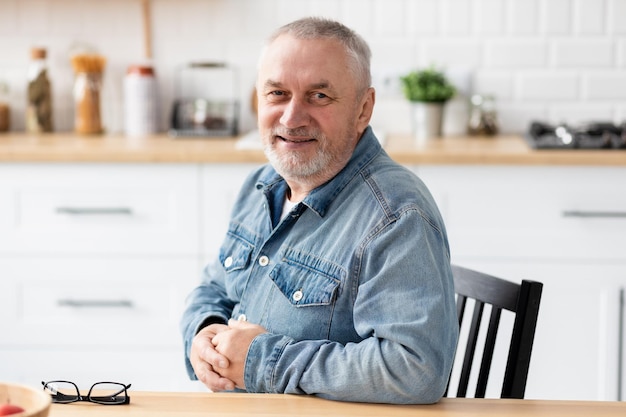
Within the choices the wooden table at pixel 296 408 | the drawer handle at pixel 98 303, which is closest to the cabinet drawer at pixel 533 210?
the drawer handle at pixel 98 303

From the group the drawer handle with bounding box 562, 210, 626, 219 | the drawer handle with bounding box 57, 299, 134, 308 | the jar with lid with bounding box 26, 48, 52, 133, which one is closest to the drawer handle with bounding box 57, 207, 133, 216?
the drawer handle with bounding box 57, 299, 134, 308

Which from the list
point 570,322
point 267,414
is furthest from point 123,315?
point 267,414

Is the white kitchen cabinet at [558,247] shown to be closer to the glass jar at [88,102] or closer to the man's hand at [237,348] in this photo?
the glass jar at [88,102]

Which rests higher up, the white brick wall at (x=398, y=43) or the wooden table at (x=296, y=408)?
the white brick wall at (x=398, y=43)

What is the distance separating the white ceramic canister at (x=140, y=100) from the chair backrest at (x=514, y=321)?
6.56 feet

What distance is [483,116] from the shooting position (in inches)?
139

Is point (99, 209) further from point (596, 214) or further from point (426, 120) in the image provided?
point (596, 214)

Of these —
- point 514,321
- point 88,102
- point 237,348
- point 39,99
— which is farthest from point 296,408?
point 39,99

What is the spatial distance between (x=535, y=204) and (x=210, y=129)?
46.9 inches

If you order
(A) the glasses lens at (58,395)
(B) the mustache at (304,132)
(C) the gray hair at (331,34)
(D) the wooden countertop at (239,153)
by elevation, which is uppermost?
(C) the gray hair at (331,34)

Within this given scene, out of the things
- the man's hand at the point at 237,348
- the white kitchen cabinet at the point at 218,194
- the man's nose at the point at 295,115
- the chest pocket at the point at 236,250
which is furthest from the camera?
the white kitchen cabinet at the point at 218,194

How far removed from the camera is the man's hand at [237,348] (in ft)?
5.13

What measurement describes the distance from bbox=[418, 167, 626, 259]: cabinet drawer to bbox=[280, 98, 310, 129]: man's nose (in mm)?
1348

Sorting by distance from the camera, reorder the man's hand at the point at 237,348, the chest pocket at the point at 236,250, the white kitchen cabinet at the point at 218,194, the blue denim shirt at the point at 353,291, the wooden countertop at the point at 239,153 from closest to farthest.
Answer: the blue denim shirt at the point at 353,291, the man's hand at the point at 237,348, the chest pocket at the point at 236,250, the wooden countertop at the point at 239,153, the white kitchen cabinet at the point at 218,194
